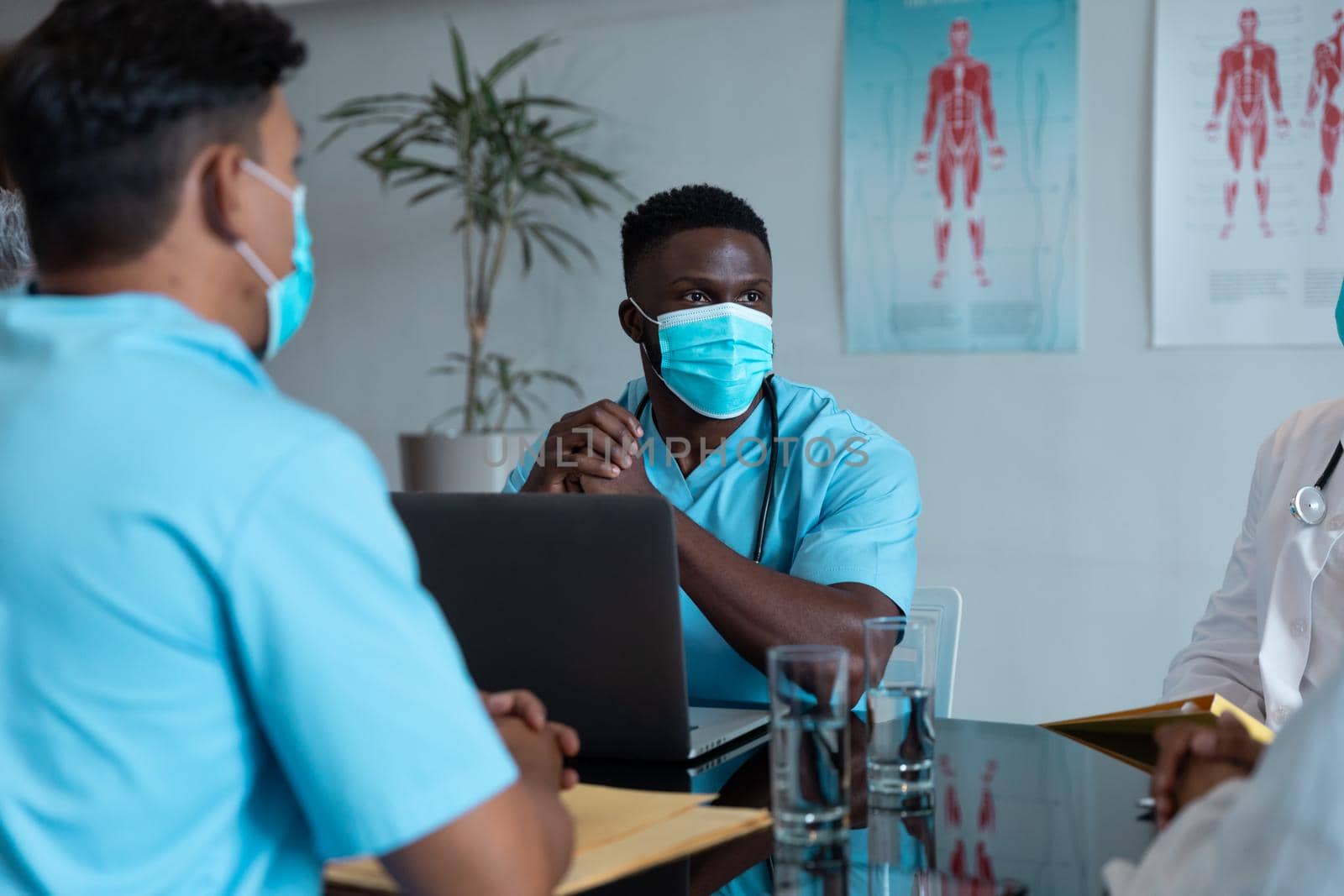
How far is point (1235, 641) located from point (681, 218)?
39.2 inches

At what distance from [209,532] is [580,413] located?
44.0 inches

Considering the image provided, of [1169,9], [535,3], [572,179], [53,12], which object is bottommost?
[53,12]

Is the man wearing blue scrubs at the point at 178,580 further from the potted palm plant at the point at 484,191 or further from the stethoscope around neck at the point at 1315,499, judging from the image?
the potted palm plant at the point at 484,191

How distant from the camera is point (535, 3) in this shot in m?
3.52

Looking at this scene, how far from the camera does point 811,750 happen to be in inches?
38.7

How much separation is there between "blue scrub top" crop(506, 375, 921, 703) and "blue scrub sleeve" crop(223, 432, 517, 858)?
1.00m

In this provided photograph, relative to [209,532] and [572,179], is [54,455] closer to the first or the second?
[209,532]

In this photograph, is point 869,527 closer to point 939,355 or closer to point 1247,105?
point 939,355

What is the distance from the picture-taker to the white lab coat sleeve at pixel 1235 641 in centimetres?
165

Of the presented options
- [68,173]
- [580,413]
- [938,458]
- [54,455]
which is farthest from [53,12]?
[938,458]

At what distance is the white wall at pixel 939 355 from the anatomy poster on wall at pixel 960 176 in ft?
0.16

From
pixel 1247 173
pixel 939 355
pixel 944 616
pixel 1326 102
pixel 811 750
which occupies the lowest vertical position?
pixel 944 616

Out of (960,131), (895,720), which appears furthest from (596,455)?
(960,131)

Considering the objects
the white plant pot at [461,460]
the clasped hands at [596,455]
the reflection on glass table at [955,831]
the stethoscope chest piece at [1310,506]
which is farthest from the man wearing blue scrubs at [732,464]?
the white plant pot at [461,460]
